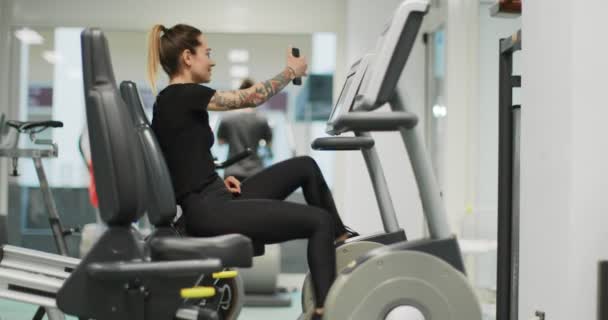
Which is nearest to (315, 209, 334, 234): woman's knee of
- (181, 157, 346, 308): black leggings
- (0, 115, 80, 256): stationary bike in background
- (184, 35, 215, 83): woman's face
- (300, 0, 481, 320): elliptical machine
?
(181, 157, 346, 308): black leggings

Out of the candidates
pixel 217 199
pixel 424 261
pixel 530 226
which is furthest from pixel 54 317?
pixel 530 226

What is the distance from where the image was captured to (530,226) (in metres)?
2.73

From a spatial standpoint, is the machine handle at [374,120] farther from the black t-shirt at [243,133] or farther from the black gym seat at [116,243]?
the black t-shirt at [243,133]

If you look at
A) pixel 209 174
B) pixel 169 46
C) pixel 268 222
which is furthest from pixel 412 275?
pixel 169 46

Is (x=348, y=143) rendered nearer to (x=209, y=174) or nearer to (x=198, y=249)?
(x=209, y=174)

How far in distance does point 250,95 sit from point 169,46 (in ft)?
1.05

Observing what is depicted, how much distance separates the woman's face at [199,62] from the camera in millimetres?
2674

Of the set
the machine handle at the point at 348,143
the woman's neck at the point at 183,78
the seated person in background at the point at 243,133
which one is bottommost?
the seated person in background at the point at 243,133

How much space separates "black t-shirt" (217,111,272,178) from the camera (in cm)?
552

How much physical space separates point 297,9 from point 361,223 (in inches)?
74.3

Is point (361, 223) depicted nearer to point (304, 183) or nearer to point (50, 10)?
point (50, 10)

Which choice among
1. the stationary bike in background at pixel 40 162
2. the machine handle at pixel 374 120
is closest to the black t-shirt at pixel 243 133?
the stationary bike in background at pixel 40 162

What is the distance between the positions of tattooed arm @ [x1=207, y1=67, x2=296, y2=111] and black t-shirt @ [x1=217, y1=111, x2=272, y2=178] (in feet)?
9.17

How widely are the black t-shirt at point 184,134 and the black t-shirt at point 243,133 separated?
9.65ft
